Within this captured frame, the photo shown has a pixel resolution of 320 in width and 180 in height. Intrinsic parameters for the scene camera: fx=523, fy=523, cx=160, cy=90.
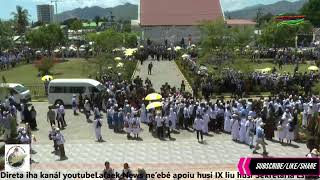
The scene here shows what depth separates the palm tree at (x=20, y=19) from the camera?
308 feet

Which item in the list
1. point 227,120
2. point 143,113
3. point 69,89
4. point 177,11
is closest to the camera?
point 227,120

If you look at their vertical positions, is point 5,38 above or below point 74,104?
above

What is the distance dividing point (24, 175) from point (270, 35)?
141ft

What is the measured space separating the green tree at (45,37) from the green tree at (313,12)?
2134 inches

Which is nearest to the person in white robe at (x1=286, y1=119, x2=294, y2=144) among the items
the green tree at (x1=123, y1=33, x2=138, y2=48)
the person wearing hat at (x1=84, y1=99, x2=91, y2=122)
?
the person wearing hat at (x1=84, y1=99, x2=91, y2=122)

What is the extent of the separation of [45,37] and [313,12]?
57.7 m

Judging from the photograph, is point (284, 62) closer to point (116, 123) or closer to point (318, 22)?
point (116, 123)

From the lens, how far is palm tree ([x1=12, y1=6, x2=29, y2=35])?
9400 centimetres

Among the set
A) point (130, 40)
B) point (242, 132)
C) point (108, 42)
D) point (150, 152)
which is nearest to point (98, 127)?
point (150, 152)

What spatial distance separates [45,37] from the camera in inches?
2344

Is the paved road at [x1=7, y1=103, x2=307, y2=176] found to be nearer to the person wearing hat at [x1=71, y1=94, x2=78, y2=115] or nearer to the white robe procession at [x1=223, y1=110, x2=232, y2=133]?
the white robe procession at [x1=223, y1=110, x2=232, y2=133]

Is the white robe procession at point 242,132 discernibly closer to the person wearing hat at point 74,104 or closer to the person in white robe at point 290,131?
the person in white robe at point 290,131

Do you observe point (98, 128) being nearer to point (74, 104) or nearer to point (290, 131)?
point (74, 104)

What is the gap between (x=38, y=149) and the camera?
21.3m
